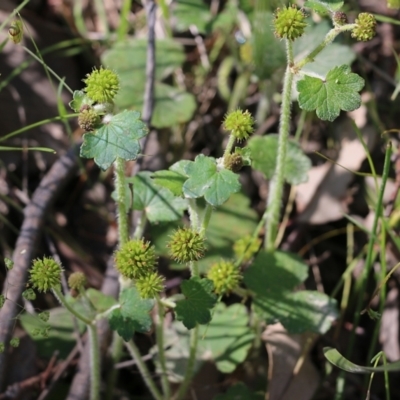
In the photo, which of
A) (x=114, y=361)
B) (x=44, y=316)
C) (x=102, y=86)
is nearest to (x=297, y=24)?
(x=102, y=86)

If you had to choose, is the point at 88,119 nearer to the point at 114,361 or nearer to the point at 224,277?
the point at 224,277

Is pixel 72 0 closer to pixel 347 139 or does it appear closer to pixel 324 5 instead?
pixel 347 139

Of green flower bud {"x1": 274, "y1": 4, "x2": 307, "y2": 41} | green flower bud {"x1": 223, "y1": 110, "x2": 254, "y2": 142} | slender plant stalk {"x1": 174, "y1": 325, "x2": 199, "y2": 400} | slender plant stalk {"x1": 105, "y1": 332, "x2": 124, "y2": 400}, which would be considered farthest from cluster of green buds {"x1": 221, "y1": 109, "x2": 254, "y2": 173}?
slender plant stalk {"x1": 105, "y1": 332, "x2": 124, "y2": 400}

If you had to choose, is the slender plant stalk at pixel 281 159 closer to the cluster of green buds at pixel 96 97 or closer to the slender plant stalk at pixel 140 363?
the cluster of green buds at pixel 96 97

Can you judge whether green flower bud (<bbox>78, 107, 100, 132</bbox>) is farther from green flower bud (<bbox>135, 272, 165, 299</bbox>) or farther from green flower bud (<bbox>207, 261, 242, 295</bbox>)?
green flower bud (<bbox>207, 261, 242, 295</bbox>)

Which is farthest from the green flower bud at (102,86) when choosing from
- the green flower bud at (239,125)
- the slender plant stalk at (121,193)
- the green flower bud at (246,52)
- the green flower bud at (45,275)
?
the green flower bud at (246,52)

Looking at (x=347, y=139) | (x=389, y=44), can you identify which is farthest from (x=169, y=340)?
(x=389, y=44)
